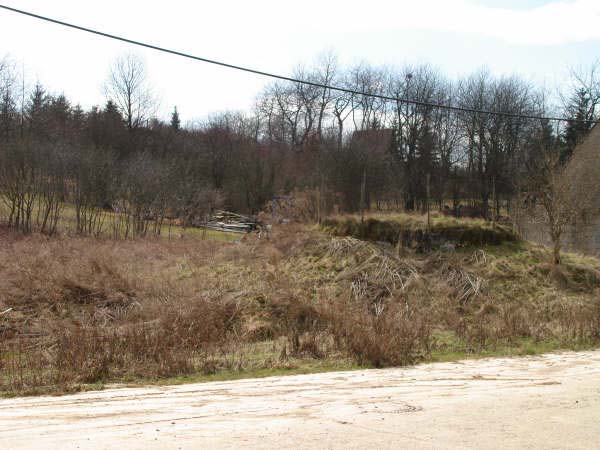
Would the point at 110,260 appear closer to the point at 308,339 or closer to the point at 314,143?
the point at 308,339

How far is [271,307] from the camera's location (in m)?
16.5

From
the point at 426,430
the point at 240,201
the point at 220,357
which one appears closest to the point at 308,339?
the point at 220,357

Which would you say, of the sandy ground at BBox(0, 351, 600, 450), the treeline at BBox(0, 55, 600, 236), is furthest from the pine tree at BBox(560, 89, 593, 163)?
the sandy ground at BBox(0, 351, 600, 450)

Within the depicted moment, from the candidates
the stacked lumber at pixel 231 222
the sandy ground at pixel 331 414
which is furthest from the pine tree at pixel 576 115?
the sandy ground at pixel 331 414

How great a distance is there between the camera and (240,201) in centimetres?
5753

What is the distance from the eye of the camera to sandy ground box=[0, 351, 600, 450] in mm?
6227

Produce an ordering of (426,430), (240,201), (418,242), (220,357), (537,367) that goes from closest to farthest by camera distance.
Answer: (426,430) < (537,367) < (220,357) < (418,242) < (240,201)

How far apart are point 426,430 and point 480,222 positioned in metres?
17.8

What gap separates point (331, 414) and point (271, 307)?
9.18 m

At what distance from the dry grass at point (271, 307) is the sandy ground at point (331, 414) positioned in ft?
5.34

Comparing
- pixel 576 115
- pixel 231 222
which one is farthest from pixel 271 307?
pixel 576 115

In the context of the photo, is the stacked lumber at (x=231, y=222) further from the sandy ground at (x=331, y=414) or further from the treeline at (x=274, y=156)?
the sandy ground at (x=331, y=414)

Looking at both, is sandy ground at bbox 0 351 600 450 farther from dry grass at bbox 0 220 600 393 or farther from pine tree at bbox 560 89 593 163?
pine tree at bbox 560 89 593 163

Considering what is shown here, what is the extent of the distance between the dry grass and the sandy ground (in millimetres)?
1627
